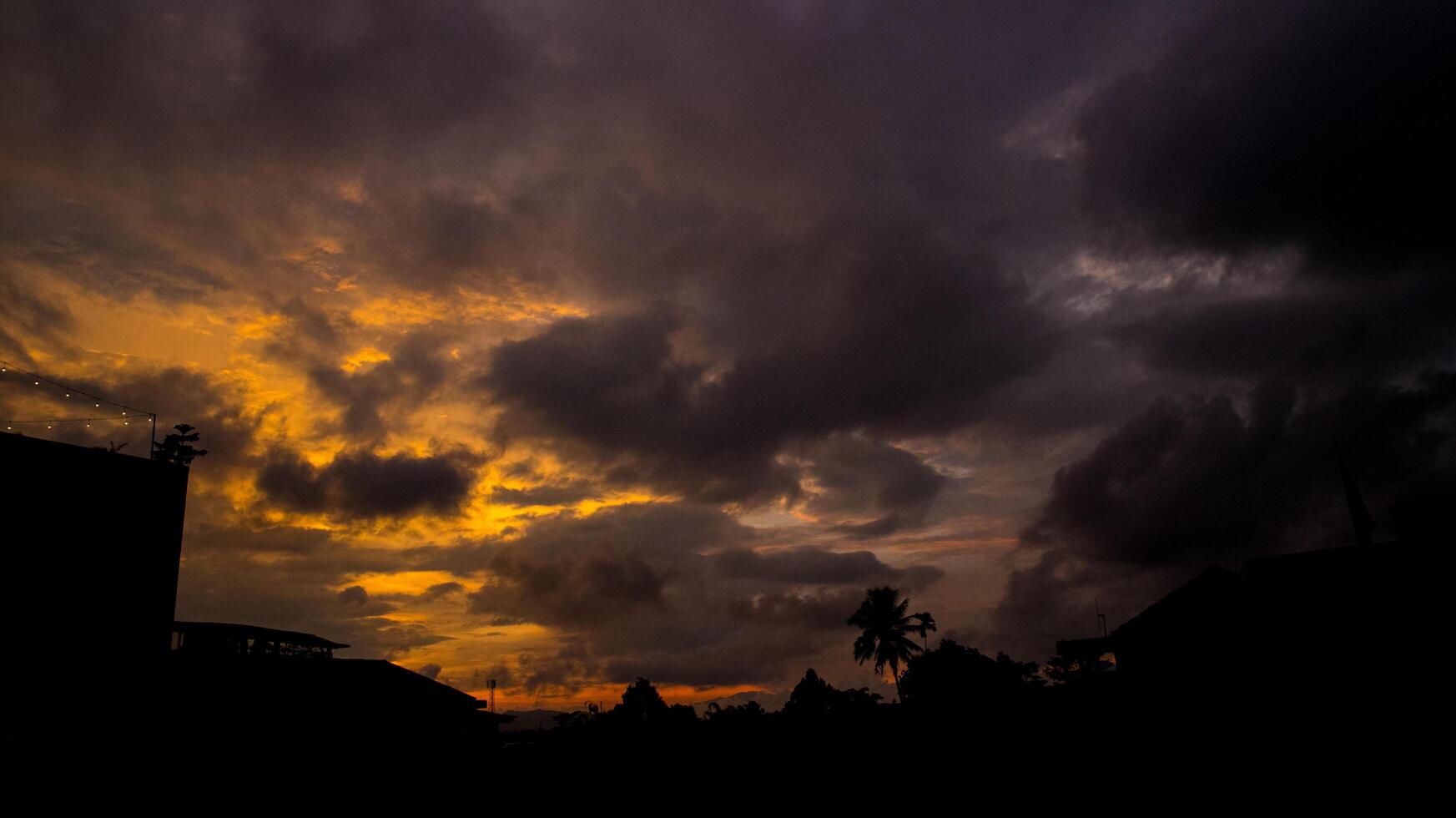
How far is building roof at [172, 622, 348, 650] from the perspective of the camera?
35.6 metres

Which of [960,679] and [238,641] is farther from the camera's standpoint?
[238,641]

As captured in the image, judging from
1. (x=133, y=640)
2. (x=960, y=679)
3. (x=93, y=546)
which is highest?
(x=93, y=546)

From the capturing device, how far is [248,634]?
3806 cm

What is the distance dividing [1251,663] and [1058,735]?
301 cm

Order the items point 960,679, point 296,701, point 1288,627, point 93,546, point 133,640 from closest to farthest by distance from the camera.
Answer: point 960,679
point 1288,627
point 296,701
point 93,546
point 133,640

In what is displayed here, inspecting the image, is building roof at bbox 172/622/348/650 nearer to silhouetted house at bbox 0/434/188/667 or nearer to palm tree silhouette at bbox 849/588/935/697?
silhouetted house at bbox 0/434/188/667

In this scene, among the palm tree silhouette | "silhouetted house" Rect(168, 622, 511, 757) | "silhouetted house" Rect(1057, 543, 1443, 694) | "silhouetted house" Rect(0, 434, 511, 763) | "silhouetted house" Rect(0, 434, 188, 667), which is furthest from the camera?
the palm tree silhouette

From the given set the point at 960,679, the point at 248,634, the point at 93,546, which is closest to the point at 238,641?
the point at 248,634

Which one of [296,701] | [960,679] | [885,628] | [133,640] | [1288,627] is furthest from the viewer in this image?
[885,628]

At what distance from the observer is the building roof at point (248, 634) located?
35625 mm

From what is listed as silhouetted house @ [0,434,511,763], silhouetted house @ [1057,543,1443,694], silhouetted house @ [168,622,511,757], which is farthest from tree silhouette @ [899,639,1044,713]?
silhouetted house @ [0,434,511,763]

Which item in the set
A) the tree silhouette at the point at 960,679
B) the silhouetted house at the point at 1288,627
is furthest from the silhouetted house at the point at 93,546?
the silhouetted house at the point at 1288,627

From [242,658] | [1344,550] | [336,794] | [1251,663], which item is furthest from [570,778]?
[1344,550]

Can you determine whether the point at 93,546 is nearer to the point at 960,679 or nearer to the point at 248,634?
the point at 248,634
